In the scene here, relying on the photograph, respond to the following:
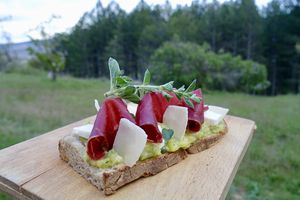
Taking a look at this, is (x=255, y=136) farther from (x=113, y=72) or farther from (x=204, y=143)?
(x=113, y=72)

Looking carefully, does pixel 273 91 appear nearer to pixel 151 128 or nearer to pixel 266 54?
pixel 266 54

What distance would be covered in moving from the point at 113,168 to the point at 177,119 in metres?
0.28

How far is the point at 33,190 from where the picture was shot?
0.71 meters

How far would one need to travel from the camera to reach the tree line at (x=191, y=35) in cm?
619

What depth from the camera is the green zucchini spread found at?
76 cm

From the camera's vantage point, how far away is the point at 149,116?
0.85m

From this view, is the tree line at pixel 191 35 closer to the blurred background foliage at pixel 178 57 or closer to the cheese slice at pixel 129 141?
the blurred background foliage at pixel 178 57

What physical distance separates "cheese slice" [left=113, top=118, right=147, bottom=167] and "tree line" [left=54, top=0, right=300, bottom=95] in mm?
4102

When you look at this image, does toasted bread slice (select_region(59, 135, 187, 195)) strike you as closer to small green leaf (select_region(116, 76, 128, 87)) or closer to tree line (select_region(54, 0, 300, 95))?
small green leaf (select_region(116, 76, 128, 87))

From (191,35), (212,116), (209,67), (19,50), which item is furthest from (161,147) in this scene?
(191,35)

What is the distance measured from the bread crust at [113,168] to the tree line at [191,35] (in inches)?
156

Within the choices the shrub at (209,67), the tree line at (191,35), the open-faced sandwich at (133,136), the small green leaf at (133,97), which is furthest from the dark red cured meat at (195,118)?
the shrub at (209,67)

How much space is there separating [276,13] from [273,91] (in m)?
2.35

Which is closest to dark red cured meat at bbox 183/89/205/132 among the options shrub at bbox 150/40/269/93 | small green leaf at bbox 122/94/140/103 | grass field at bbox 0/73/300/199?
small green leaf at bbox 122/94/140/103
